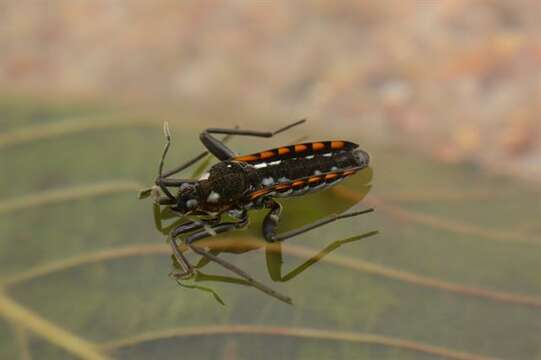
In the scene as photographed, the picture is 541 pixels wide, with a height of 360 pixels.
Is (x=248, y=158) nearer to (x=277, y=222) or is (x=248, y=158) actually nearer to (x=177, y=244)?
(x=277, y=222)

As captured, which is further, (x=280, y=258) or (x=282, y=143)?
(x=282, y=143)

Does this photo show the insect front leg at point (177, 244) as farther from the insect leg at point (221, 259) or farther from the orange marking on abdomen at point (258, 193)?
the orange marking on abdomen at point (258, 193)

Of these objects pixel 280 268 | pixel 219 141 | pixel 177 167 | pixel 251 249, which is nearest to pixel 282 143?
pixel 219 141

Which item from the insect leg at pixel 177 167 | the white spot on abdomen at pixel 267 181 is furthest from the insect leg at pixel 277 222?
the insect leg at pixel 177 167

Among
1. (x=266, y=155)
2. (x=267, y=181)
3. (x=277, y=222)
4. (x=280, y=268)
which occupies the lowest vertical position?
(x=280, y=268)

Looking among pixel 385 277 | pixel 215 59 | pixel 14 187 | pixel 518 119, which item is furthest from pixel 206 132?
pixel 518 119

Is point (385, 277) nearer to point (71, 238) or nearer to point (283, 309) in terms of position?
point (283, 309)
